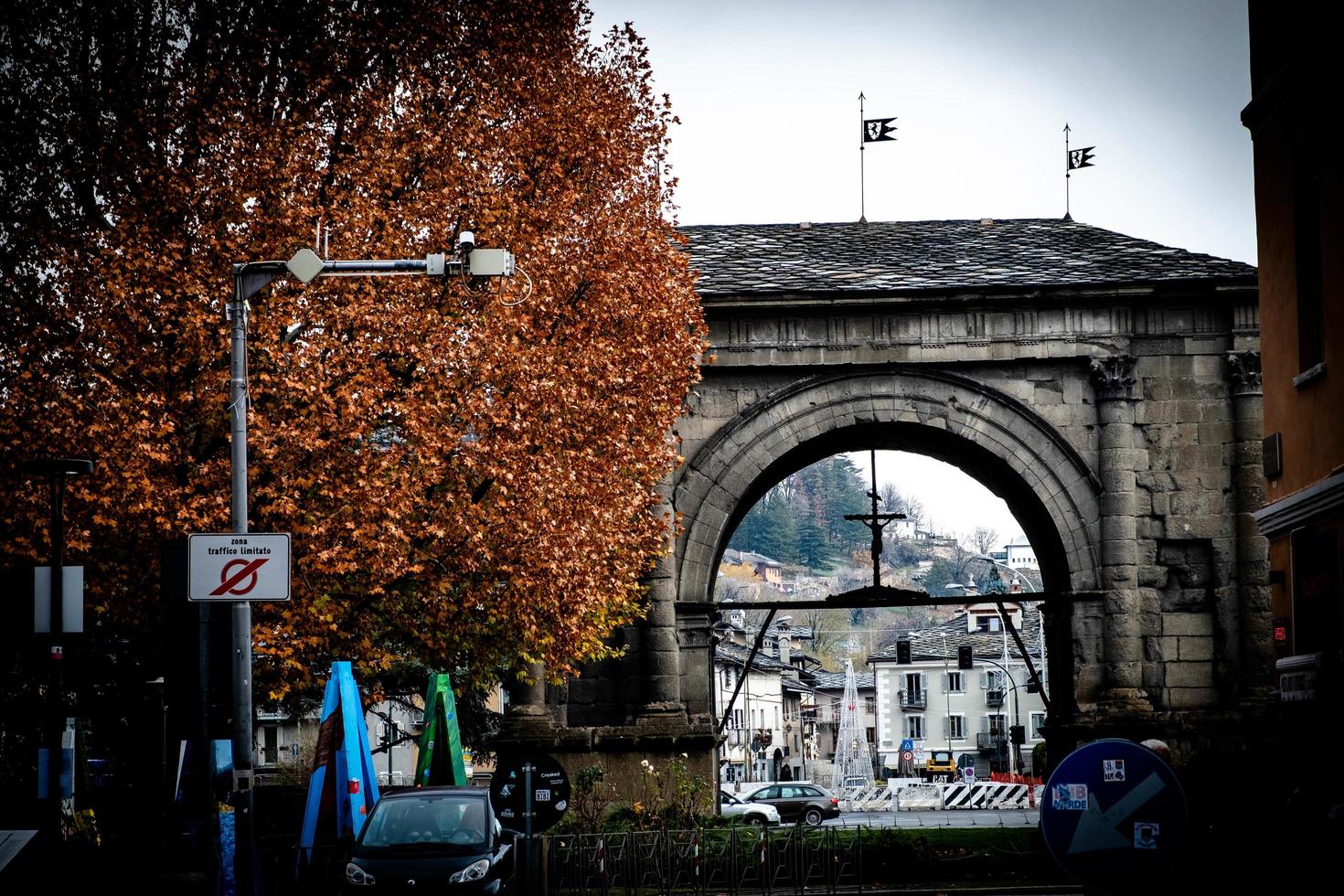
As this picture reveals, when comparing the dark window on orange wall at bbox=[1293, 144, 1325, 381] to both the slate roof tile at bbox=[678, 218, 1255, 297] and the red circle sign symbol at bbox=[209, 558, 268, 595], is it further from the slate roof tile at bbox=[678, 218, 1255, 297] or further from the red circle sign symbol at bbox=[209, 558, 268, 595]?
the slate roof tile at bbox=[678, 218, 1255, 297]

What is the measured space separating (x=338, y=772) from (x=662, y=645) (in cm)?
838

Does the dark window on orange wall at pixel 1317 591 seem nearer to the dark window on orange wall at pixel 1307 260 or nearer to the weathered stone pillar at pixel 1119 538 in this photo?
the dark window on orange wall at pixel 1307 260

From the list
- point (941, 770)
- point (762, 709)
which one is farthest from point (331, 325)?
point (762, 709)

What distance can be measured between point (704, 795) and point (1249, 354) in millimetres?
11310

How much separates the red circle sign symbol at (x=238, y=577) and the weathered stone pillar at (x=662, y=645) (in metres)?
12.4

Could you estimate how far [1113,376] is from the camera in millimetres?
25766

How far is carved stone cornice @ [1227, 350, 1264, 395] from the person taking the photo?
83.5 feet

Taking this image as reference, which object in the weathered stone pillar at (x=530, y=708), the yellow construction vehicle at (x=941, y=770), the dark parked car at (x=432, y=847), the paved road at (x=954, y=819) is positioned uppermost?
the weathered stone pillar at (x=530, y=708)

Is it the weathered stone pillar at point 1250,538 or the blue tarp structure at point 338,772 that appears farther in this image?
the weathered stone pillar at point 1250,538

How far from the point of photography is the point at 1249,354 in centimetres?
2544

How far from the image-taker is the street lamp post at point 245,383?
13344mm

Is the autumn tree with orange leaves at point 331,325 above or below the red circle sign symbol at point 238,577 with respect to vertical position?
above

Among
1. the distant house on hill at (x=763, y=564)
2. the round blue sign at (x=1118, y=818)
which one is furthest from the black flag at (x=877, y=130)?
the distant house on hill at (x=763, y=564)

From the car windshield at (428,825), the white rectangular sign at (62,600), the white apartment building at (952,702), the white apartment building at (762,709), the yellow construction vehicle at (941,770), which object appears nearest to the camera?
the white rectangular sign at (62,600)
